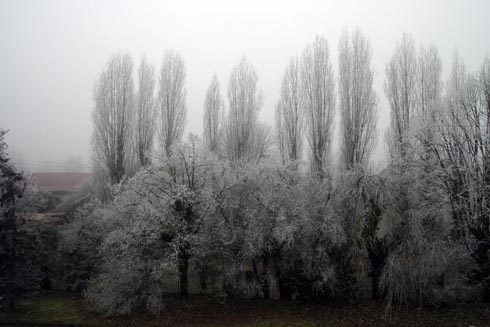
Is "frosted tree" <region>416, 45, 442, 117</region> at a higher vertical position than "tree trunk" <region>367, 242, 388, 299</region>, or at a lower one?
higher

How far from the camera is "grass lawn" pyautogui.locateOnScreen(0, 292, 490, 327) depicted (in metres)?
12.3

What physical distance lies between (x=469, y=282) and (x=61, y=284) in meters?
19.5

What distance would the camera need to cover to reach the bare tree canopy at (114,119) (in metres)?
22.0

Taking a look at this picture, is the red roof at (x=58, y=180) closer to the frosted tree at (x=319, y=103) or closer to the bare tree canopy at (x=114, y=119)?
the bare tree canopy at (x=114, y=119)

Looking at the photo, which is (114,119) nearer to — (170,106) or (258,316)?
(170,106)

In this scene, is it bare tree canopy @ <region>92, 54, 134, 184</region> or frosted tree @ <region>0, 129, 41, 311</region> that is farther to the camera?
bare tree canopy @ <region>92, 54, 134, 184</region>

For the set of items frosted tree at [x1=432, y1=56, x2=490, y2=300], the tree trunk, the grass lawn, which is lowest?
the grass lawn

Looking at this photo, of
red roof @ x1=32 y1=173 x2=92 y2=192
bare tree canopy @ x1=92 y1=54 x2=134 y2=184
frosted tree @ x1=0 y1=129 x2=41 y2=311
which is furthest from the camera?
red roof @ x1=32 y1=173 x2=92 y2=192

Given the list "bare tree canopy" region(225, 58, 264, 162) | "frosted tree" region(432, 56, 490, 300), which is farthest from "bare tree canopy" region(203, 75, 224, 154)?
"frosted tree" region(432, 56, 490, 300)

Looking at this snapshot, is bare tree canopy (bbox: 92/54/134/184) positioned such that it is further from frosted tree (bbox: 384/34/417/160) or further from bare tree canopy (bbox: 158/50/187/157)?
frosted tree (bbox: 384/34/417/160)

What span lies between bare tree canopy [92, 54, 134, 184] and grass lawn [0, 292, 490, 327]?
9444 millimetres

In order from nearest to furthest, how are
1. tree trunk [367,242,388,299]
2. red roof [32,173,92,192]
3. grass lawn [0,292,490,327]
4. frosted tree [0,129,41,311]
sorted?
1. grass lawn [0,292,490,327]
2. frosted tree [0,129,41,311]
3. tree trunk [367,242,388,299]
4. red roof [32,173,92,192]

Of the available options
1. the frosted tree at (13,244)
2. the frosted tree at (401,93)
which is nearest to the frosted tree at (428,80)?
the frosted tree at (401,93)

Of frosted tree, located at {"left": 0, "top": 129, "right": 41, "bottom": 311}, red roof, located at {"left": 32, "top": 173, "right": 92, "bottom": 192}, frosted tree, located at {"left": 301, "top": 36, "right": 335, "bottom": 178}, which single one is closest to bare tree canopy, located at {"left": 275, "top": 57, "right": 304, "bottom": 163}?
frosted tree, located at {"left": 301, "top": 36, "right": 335, "bottom": 178}
